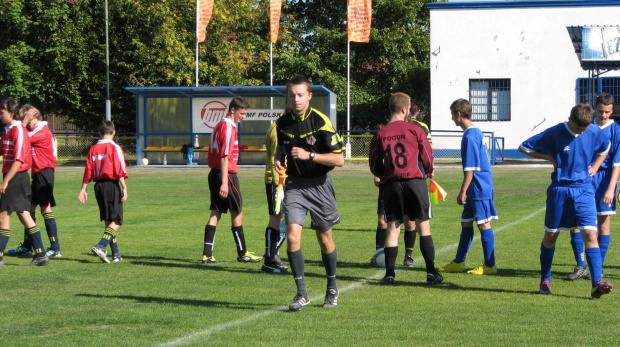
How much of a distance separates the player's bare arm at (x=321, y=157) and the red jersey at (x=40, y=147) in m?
5.03

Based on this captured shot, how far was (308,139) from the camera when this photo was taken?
7746 millimetres

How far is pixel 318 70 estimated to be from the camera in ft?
165

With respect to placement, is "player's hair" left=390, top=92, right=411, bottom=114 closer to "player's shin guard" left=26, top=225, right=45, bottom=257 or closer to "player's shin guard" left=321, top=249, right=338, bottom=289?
"player's shin guard" left=321, top=249, right=338, bottom=289

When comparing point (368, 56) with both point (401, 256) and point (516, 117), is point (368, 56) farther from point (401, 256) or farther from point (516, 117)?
point (401, 256)

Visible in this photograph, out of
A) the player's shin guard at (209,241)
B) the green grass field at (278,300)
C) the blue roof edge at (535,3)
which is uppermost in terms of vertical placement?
the blue roof edge at (535,3)

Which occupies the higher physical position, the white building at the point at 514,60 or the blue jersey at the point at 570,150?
the white building at the point at 514,60

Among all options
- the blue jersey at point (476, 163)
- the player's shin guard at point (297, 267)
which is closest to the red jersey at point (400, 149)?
the blue jersey at point (476, 163)

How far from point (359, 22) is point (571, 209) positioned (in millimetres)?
34161

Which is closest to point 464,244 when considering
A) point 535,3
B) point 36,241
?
point 36,241

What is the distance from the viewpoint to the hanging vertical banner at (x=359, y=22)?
136ft

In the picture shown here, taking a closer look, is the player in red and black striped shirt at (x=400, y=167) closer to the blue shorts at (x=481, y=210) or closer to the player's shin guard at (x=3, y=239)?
the blue shorts at (x=481, y=210)

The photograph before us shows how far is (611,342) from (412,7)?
47.8 m

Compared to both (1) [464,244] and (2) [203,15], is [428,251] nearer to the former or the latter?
(1) [464,244]

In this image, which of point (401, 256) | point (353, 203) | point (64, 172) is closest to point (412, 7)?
point (64, 172)
